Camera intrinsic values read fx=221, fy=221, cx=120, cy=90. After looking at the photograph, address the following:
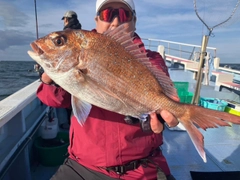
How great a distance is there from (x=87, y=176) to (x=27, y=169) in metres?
1.32

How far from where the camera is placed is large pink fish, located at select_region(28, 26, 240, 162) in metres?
1.60

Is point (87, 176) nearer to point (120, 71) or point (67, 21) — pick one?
point (120, 71)

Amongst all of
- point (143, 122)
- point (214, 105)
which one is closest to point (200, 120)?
point (143, 122)

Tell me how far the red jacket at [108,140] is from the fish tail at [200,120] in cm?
49

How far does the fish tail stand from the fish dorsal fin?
7.5 inches

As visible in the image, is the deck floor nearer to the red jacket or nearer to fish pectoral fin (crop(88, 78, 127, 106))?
the red jacket

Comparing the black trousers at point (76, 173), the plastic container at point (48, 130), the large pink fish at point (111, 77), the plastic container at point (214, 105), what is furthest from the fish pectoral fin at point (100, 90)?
the plastic container at point (214, 105)

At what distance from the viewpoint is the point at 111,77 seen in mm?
1671

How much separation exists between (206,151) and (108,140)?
2.49 metres

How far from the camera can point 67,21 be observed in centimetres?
476

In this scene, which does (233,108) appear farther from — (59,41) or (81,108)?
(59,41)

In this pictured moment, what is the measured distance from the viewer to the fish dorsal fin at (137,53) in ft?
5.72

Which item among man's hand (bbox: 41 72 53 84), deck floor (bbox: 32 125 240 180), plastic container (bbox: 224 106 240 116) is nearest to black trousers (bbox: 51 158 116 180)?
man's hand (bbox: 41 72 53 84)

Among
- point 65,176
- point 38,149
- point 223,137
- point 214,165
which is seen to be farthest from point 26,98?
point 223,137
